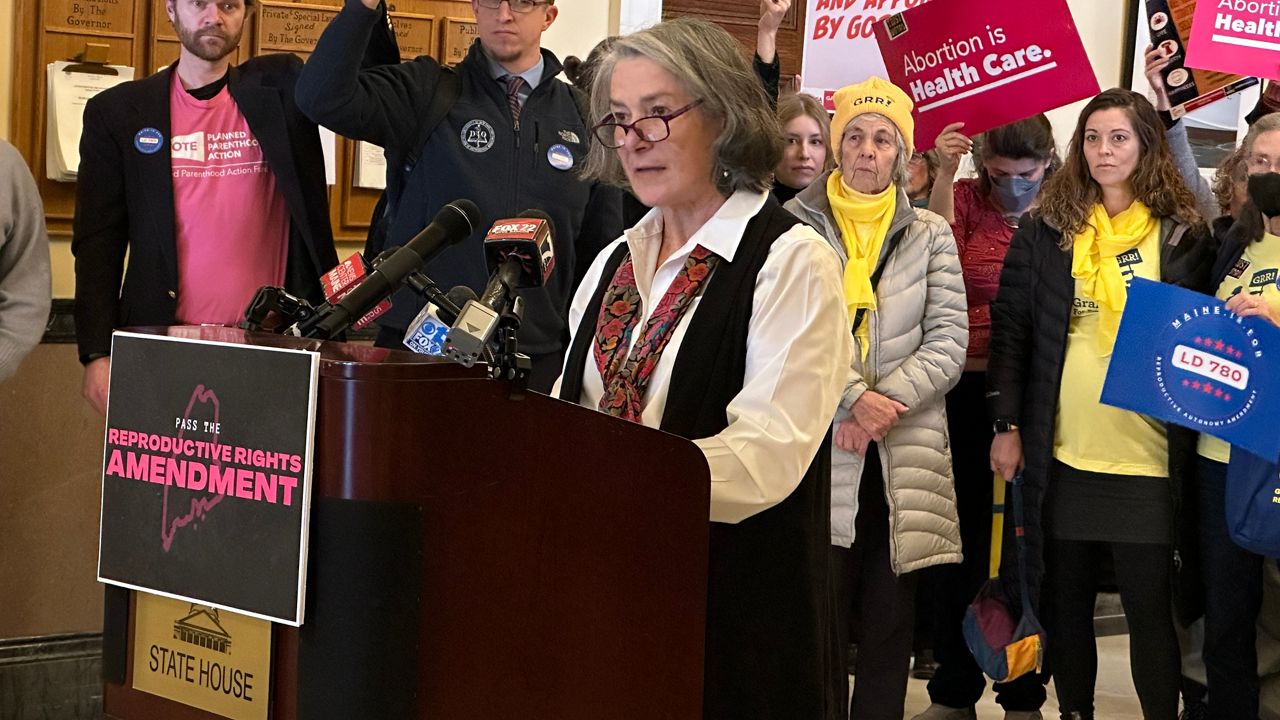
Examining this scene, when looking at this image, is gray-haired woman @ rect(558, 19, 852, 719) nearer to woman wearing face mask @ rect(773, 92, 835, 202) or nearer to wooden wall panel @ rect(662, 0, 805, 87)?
woman wearing face mask @ rect(773, 92, 835, 202)

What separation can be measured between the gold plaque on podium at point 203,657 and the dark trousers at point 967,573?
299 cm

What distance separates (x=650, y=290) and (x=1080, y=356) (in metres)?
1.98

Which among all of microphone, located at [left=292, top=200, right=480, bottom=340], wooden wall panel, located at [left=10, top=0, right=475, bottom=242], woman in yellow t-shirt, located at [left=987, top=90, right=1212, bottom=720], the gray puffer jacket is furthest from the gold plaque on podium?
woman in yellow t-shirt, located at [left=987, top=90, right=1212, bottom=720]

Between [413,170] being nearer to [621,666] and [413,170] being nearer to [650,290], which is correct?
[650,290]

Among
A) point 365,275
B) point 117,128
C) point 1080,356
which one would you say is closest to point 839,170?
point 1080,356

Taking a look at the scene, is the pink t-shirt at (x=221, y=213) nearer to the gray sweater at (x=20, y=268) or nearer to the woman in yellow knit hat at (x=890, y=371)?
the gray sweater at (x=20, y=268)

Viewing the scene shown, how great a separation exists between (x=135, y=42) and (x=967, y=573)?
2708mm

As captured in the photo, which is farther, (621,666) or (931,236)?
(931,236)

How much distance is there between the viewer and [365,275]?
1.33 meters

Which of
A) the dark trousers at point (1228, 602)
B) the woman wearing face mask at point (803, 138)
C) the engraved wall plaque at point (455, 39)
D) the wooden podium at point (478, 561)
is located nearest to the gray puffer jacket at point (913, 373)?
the woman wearing face mask at point (803, 138)

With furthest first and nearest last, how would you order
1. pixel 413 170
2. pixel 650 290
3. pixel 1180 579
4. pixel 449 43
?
pixel 449 43 < pixel 1180 579 < pixel 413 170 < pixel 650 290

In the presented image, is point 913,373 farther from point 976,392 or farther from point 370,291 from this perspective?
point 370,291

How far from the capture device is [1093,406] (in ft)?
11.3

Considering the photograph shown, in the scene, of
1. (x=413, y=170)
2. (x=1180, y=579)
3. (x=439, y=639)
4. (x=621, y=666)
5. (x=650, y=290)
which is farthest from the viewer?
(x=1180, y=579)
